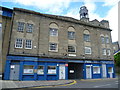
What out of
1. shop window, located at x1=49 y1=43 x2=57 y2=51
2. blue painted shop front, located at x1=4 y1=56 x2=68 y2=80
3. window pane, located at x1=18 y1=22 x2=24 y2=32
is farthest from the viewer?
shop window, located at x1=49 y1=43 x2=57 y2=51

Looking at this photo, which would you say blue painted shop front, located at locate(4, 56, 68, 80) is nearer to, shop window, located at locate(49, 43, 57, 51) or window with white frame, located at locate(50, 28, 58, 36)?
shop window, located at locate(49, 43, 57, 51)

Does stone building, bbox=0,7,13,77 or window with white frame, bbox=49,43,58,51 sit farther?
window with white frame, bbox=49,43,58,51

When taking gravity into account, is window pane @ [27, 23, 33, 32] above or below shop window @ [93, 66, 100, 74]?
above

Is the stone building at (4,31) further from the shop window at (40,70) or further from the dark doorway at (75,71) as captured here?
the dark doorway at (75,71)

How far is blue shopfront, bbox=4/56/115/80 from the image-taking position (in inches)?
558

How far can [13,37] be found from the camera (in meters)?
15.1

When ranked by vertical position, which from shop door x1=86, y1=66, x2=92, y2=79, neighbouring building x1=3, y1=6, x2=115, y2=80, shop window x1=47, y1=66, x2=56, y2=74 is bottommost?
shop door x1=86, y1=66, x2=92, y2=79

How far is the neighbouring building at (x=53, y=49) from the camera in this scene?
584 inches

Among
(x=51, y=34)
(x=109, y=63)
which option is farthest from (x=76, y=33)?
(x=109, y=63)

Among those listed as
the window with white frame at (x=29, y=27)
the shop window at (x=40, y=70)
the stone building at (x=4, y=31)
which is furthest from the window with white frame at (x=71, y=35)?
the stone building at (x=4, y=31)

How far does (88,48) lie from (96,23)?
7244 mm

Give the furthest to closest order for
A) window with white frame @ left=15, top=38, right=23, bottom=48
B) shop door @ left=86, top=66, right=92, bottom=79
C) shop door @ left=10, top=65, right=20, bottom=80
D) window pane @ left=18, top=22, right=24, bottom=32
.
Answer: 1. shop door @ left=86, top=66, right=92, bottom=79
2. window pane @ left=18, top=22, right=24, bottom=32
3. window with white frame @ left=15, top=38, right=23, bottom=48
4. shop door @ left=10, top=65, right=20, bottom=80

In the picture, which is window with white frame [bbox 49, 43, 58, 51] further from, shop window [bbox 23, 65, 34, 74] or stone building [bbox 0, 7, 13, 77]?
stone building [bbox 0, 7, 13, 77]

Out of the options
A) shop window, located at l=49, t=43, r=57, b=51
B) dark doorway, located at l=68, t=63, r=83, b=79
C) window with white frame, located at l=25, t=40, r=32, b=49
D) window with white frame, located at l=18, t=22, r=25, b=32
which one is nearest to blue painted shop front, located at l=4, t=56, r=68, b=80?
window with white frame, located at l=25, t=40, r=32, b=49
